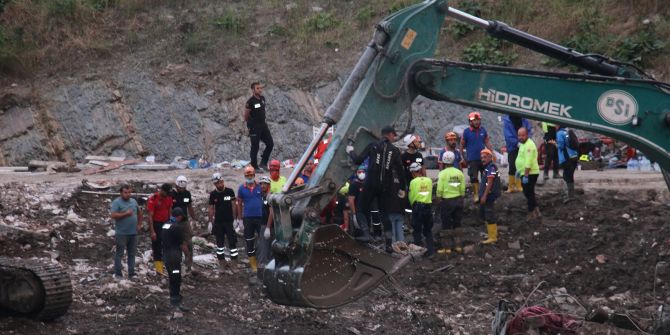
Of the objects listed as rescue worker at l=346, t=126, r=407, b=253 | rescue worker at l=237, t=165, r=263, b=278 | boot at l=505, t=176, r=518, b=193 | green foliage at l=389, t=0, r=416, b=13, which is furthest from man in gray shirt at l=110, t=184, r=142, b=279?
green foliage at l=389, t=0, r=416, b=13

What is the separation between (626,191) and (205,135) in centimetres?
1108

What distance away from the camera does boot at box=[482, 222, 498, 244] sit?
20.1 metres

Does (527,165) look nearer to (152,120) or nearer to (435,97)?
(435,97)

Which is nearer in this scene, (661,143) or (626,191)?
(661,143)

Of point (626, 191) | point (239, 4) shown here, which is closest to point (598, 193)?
point (626, 191)

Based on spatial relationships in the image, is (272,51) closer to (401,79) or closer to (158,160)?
(158,160)

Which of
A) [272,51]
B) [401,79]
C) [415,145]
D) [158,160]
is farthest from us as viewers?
[272,51]

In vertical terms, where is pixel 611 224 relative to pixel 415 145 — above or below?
below

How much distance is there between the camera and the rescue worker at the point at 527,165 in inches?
784

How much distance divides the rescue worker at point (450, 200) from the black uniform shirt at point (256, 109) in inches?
169

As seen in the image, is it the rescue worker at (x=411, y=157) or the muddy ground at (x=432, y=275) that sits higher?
the rescue worker at (x=411, y=157)

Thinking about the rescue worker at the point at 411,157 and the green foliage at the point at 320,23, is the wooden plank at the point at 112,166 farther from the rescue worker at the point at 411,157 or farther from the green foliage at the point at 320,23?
the rescue worker at the point at 411,157

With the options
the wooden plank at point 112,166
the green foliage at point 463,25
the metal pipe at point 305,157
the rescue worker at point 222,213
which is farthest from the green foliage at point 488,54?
the metal pipe at point 305,157

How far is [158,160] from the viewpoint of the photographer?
2809 cm
